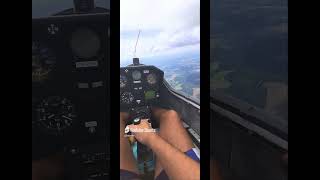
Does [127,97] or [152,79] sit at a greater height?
[152,79]

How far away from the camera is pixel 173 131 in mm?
2152

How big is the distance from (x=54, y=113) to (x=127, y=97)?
506 millimetres

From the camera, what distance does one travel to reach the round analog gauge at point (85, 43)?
7.25 ft

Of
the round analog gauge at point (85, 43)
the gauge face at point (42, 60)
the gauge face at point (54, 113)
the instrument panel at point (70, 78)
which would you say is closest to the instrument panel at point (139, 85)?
the instrument panel at point (70, 78)

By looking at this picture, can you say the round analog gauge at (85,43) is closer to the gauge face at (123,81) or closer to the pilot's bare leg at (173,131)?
the gauge face at (123,81)

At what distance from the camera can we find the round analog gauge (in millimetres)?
2209

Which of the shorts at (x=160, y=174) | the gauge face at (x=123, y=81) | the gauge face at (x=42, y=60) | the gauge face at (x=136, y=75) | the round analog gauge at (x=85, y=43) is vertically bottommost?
the shorts at (x=160, y=174)

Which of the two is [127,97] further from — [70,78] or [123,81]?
[70,78]

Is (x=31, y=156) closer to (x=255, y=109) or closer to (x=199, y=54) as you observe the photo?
(x=199, y=54)

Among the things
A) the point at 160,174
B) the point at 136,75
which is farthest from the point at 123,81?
the point at 160,174

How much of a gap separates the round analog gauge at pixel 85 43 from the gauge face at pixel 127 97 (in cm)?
34

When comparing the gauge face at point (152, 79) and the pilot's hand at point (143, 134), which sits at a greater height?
the gauge face at point (152, 79)

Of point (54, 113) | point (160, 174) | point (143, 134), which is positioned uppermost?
point (54, 113)
